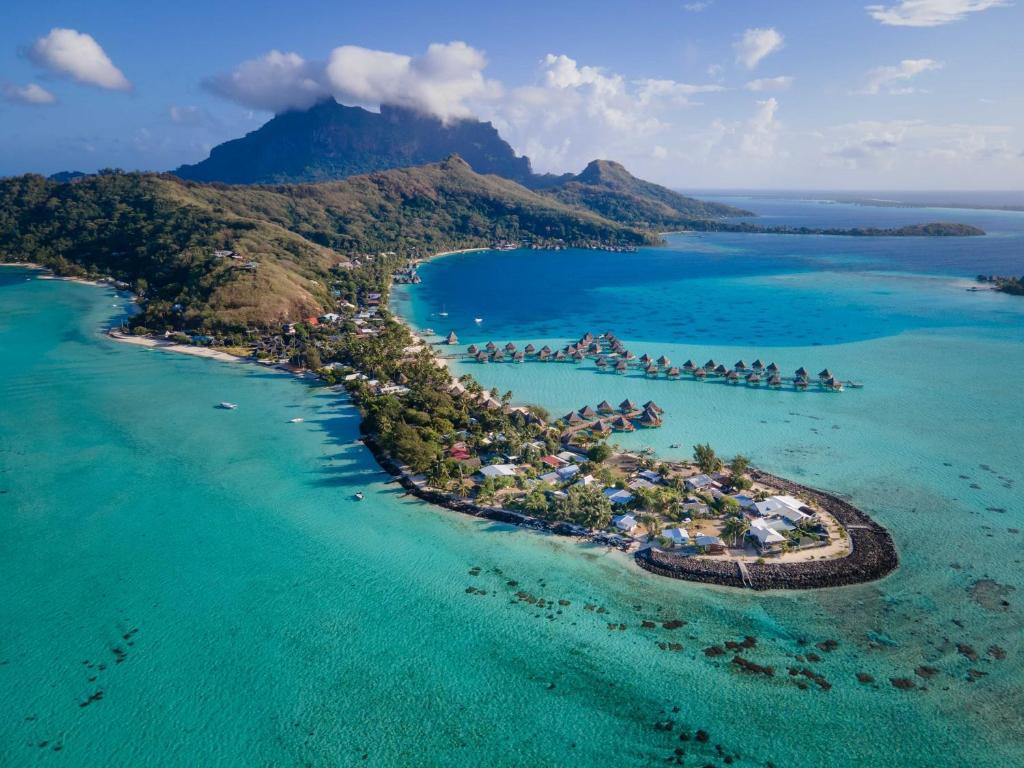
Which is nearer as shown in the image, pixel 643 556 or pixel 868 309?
pixel 643 556

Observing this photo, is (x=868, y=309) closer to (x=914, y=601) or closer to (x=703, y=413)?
(x=703, y=413)

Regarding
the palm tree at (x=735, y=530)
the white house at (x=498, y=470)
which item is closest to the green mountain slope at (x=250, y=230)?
the white house at (x=498, y=470)

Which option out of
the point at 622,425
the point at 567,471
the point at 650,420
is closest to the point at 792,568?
the point at 567,471

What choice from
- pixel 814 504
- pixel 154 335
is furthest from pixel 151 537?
pixel 154 335

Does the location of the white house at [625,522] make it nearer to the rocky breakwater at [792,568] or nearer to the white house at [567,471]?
the rocky breakwater at [792,568]

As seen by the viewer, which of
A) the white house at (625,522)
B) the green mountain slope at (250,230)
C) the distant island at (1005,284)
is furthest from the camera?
the distant island at (1005,284)

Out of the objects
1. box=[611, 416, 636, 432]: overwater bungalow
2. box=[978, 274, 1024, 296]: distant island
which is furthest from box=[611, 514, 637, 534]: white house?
box=[978, 274, 1024, 296]: distant island

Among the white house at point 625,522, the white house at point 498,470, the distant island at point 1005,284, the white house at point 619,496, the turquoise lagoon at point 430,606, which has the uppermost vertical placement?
the distant island at point 1005,284

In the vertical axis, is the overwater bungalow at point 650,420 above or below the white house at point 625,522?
above
